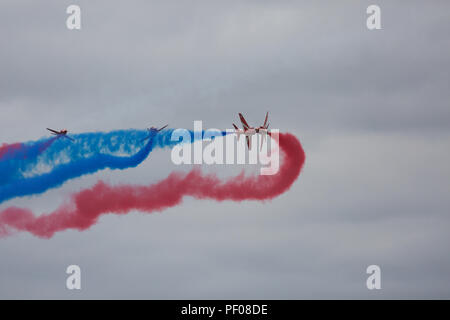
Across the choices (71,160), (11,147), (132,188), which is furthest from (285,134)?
(11,147)

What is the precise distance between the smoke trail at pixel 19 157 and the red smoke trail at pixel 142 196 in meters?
3.67

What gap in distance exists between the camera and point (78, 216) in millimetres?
72250

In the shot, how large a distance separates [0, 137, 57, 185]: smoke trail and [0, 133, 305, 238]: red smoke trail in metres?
3.67

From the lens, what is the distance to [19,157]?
2810 inches

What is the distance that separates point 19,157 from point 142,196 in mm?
11531

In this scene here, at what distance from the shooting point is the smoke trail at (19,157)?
70.9 metres

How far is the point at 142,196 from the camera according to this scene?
72.7m

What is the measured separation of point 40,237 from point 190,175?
14706mm

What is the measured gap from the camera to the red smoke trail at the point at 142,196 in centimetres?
7238
